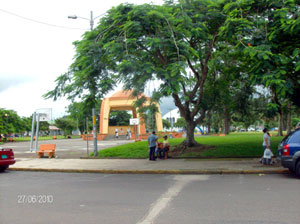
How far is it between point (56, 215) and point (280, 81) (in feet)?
27.0

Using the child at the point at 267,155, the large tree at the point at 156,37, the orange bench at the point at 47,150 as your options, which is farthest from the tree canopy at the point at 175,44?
the orange bench at the point at 47,150

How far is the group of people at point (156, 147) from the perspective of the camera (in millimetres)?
15398

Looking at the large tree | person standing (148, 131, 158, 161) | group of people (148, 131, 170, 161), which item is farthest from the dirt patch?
the large tree

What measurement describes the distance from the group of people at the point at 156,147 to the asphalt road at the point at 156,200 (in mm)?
5003

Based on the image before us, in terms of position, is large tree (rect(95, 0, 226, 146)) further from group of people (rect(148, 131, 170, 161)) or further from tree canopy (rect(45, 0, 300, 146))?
group of people (rect(148, 131, 170, 161))


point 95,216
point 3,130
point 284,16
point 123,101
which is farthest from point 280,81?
point 3,130

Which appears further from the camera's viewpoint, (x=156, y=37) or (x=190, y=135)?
(x=190, y=135)

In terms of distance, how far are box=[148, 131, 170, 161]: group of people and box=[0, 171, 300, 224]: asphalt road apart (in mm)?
5003

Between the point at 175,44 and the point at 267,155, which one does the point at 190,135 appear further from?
the point at 175,44

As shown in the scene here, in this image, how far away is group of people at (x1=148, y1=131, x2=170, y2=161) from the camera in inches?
606

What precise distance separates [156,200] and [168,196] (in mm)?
552

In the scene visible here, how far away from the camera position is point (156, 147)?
16641 mm

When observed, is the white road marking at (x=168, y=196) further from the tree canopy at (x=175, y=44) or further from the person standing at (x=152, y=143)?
the person standing at (x=152, y=143)

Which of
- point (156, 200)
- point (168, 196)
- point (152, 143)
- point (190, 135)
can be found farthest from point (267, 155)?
point (156, 200)
